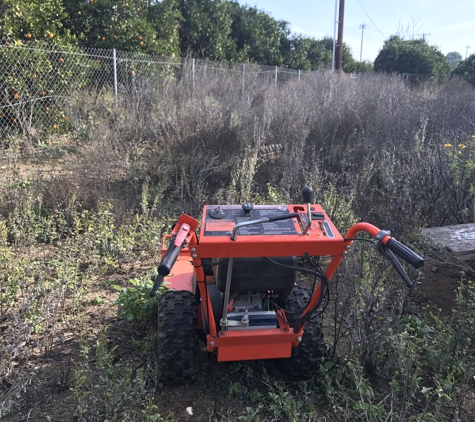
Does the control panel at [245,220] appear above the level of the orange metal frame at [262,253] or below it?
above

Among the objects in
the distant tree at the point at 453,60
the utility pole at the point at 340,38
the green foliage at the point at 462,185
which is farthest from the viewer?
the distant tree at the point at 453,60

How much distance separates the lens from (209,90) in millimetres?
8039

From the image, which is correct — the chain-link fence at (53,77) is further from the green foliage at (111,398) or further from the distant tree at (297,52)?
the distant tree at (297,52)

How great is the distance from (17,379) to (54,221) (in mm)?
2528

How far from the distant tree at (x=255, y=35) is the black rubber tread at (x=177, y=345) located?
15002 millimetres

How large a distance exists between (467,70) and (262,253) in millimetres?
16895

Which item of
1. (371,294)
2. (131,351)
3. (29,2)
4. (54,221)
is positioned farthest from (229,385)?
(29,2)

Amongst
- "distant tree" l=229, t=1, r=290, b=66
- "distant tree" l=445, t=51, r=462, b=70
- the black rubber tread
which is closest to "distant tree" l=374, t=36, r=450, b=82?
"distant tree" l=445, t=51, r=462, b=70

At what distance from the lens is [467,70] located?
51.8 feet

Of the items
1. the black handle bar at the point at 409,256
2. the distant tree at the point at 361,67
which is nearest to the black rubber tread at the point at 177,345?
the black handle bar at the point at 409,256

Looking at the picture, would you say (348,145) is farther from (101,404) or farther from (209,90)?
(101,404)

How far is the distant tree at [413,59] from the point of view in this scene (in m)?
17.5

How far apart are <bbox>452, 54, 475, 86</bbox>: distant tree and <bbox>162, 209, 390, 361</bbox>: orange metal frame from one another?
15664 mm

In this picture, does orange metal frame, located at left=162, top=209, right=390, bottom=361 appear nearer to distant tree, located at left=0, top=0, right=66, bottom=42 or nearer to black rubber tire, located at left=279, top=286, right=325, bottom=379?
black rubber tire, located at left=279, top=286, right=325, bottom=379
